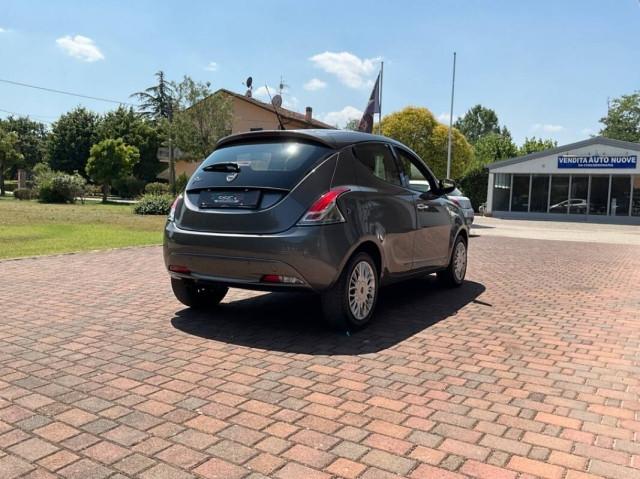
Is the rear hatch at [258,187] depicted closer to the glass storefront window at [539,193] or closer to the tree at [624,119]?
the glass storefront window at [539,193]

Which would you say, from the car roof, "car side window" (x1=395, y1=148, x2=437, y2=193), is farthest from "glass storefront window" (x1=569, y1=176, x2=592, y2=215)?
the car roof

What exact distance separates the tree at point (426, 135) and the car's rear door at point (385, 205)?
90.7 ft

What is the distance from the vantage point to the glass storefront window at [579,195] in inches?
1339

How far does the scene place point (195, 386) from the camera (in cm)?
371

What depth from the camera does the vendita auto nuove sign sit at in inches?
1270

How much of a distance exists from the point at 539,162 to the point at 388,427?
34724mm

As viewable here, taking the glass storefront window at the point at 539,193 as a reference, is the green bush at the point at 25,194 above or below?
below

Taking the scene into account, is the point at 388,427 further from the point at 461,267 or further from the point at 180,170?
the point at 180,170

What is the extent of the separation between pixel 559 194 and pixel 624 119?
51.9 metres

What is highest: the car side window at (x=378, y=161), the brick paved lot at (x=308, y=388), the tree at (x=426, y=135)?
the tree at (x=426, y=135)

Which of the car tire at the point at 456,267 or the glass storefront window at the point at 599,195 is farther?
the glass storefront window at the point at 599,195

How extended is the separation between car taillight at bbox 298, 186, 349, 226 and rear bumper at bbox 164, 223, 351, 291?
52 millimetres

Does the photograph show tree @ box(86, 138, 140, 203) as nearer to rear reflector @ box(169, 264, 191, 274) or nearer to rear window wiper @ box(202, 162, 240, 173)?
rear reflector @ box(169, 264, 191, 274)

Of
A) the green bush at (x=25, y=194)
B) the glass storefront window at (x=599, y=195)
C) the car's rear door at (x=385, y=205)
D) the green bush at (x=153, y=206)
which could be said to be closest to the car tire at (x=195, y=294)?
A: the car's rear door at (x=385, y=205)
